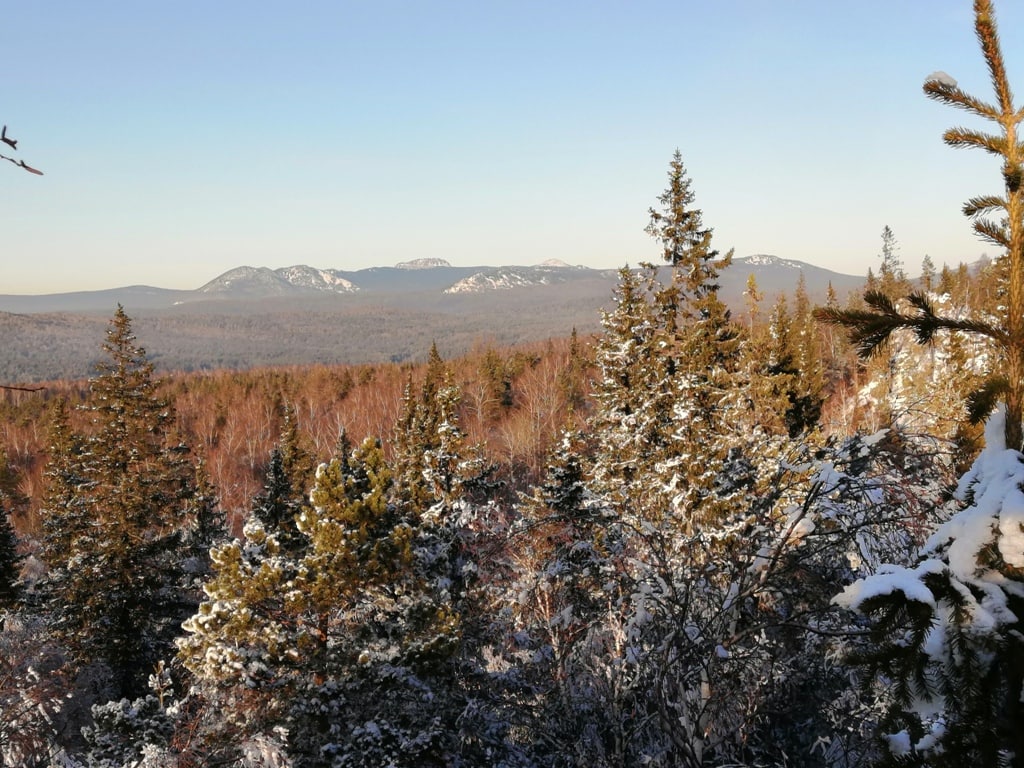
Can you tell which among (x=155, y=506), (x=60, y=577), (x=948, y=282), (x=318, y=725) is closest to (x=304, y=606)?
(x=318, y=725)

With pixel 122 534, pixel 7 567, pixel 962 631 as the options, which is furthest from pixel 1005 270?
pixel 7 567

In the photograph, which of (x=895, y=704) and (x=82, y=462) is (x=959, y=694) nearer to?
(x=895, y=704)

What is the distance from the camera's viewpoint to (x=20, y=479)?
60.1m

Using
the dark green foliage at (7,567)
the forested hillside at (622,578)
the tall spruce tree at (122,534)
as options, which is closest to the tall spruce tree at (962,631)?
the forested hillside at (622,578)

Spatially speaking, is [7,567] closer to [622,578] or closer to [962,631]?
[622,578]

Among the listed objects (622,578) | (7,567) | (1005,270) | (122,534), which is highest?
(1005,270)

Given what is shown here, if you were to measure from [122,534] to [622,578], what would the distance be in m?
19.1

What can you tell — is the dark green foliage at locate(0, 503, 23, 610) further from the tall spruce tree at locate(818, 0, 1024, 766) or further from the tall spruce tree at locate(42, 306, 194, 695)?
the tall spruce tree at locate(818, 0, 1024, 766)

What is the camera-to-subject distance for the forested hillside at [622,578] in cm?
313

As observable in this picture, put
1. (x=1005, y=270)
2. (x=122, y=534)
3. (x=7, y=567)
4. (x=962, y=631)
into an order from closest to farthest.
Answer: (x=962, y=631) < (x=1005, y=270) < (x=122, y=534) < (x=7, y=567)

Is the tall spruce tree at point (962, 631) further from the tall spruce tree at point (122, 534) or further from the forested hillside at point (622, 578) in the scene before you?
the tall spruce tree at point (122, 534)

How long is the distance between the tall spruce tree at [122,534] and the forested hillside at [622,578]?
0.09 meters

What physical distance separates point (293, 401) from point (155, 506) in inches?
2500

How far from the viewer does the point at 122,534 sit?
19.5 metres
